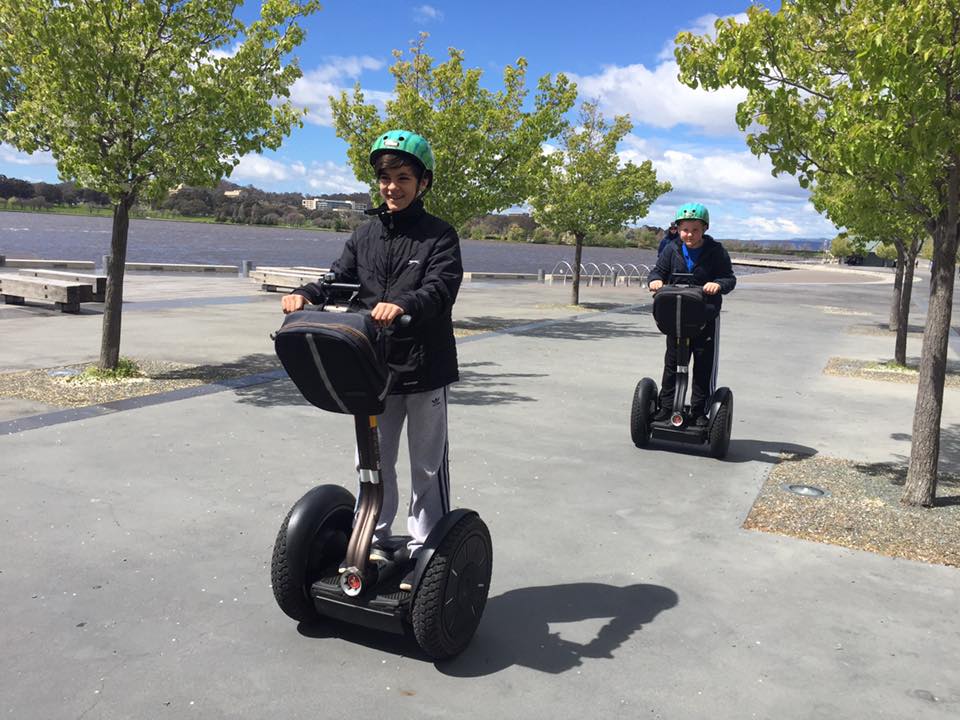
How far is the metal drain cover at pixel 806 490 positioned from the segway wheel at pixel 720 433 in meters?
0.67

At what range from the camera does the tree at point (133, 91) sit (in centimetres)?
789

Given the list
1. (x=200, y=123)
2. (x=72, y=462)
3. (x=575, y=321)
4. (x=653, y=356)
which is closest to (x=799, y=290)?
(x=575, y=321)

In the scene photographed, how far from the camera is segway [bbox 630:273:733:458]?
6246 millimetres

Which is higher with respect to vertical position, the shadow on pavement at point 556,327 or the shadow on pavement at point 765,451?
the shadow on pavement at point 556,327

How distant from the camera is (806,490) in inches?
231

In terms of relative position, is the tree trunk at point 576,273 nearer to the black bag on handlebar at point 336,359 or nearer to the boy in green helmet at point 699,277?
the boy in green helmet at point 699,277

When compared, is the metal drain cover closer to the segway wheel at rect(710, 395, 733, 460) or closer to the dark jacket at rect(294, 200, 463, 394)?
the segway wheel at rect(710, 395, 733, 460)

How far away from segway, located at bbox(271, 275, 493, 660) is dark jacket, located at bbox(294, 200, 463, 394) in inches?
5.4

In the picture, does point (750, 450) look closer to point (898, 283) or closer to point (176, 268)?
point (898, 283)

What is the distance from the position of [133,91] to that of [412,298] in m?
6.73

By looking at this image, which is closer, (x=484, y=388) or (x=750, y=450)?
(x=750, y=450)

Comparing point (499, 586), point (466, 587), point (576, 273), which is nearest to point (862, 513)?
point (499, 586)

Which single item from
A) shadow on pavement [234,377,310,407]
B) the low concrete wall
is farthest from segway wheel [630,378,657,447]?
the low concrete wall

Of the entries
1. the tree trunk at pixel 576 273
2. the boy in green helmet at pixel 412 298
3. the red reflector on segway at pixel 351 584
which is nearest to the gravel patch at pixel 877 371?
the tree trunk at pixel 576 273
